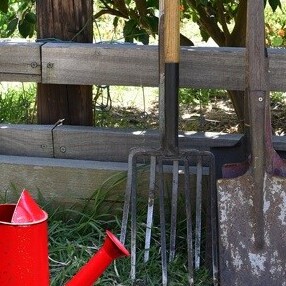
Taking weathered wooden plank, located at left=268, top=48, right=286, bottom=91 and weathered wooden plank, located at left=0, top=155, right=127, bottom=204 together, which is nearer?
weathered wooden plank, located at left=268, top=48, right=286, bottom=91

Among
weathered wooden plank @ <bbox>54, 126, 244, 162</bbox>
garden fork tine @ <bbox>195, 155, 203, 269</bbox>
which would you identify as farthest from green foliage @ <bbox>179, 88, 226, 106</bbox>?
garden fork tine @ <bbox>195, 155, 203, 269</bbox>

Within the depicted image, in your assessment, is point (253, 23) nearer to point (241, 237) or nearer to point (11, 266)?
point (241, 237)

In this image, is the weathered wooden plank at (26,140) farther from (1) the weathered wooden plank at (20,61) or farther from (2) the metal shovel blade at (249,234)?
(2) the metal shovel blade at (249,234)

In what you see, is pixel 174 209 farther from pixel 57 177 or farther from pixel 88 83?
pixel 88 83

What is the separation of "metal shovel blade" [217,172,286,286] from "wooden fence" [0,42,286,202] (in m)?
0.40

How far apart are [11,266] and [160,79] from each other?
132 cm

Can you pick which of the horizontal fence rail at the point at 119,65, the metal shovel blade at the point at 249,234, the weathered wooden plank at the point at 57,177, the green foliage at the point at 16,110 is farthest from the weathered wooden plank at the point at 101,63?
the green foliage at the point at 16,110

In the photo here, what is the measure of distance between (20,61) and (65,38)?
0.23 metres

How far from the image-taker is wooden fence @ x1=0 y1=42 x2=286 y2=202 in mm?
3354

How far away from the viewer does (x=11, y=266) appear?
2014 millimetres

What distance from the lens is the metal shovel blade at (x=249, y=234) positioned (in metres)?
2.96

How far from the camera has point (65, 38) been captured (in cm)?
358

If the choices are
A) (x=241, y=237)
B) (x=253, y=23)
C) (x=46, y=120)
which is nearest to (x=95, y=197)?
(x=46, y=120)

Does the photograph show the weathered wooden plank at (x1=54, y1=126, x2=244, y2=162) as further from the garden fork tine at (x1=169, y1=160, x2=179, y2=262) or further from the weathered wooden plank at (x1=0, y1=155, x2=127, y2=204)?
the garden fork tine at (x1=169, y1=160, x2=179, y2=262)
